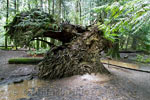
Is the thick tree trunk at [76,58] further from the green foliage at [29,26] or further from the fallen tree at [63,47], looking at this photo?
the green foliage at [29,26]

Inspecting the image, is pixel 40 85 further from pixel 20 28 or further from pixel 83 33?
pixel 83 33

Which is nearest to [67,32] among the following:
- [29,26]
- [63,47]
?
[63,47]

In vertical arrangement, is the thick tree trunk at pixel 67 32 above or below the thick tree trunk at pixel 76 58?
above

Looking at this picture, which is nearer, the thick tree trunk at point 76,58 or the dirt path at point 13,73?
the dirt path at point 13,73

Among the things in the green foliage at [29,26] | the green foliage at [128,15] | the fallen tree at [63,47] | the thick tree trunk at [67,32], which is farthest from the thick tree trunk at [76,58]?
the green foliage at [128,15]

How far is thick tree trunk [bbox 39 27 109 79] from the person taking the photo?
591 centimetres

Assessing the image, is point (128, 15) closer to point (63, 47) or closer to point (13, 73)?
point (63, 47)

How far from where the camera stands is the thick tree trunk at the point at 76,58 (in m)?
5.91

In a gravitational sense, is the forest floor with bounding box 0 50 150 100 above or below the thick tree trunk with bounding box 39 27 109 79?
below

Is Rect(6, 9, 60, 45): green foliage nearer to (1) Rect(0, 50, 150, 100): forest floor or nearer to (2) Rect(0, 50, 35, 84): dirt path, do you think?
(2) Rect(0, 50, 35, 84): dirt path

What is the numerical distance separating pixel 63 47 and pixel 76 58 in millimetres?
1153

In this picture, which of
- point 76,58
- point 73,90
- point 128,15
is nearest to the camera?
point 128,15

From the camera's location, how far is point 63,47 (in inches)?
266

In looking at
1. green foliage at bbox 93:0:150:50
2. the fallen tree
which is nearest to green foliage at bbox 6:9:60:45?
the fallen tree
